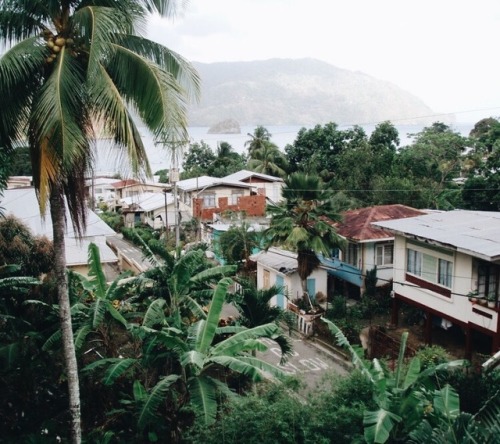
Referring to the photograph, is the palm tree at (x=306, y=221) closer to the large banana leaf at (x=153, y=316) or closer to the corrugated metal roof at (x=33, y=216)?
the corrugated metal roof at (x=33, y=216)

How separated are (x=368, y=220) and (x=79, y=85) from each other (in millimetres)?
19975

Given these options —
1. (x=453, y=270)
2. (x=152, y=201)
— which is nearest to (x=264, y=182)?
(x=152, y=201)

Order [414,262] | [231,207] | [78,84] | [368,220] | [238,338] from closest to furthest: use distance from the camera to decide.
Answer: [78,84], [238,338], [414,262], [368,220], [231,207]

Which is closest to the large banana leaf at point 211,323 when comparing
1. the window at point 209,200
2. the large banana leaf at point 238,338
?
the large banana leaf at point 238,338

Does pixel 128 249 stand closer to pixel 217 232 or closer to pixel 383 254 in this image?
pixel 217 232

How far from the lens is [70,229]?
2711cm

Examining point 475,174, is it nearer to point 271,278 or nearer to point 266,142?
point 271,278

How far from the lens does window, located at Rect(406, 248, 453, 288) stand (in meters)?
19.5

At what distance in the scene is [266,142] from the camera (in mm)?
57438

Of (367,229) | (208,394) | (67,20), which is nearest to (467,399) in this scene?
(208,394)

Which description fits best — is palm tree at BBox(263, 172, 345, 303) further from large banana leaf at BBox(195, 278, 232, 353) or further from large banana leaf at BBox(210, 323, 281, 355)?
large banana leaf at BBox(195, 278, 232, 353)

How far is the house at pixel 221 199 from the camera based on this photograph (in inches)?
1582

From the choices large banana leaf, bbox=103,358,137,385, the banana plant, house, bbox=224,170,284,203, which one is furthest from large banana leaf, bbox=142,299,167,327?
house, bbox=224,170,284,203

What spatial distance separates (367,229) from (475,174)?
916cm
